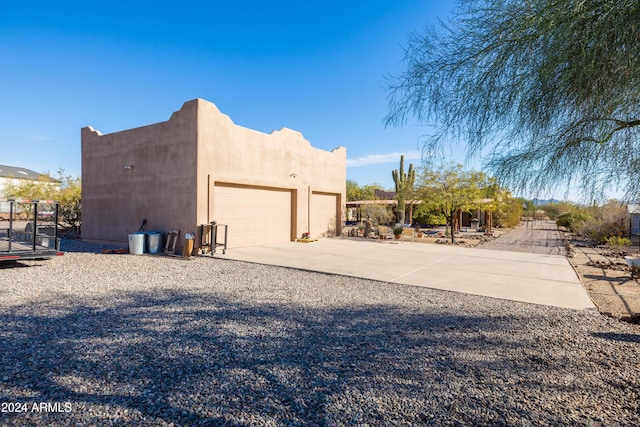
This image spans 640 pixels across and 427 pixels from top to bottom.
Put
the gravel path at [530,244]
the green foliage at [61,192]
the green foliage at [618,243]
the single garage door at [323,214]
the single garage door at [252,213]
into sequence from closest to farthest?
the single garage door at [252,213] → the gravel path at [530,244] → the green foliage at [618,243] → the single garage door at [323,214] → the green foliage at [61,192]

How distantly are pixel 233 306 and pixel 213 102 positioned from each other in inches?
349

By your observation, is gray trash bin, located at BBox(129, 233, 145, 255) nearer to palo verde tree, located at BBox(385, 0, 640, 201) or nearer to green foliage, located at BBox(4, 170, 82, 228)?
green foliage, located at BBox(4, 170, 82, 228)

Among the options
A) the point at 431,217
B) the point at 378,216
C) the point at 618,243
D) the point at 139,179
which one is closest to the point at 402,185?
the point at 378,216

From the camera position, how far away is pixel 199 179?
11.6m

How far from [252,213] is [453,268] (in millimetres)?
8470

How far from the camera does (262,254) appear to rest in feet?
39.4

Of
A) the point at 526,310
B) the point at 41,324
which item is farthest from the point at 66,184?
the point at 526,310

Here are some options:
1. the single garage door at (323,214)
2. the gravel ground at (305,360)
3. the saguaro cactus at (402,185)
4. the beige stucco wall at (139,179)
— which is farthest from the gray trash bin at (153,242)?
the saguaro cactus at (402,185)

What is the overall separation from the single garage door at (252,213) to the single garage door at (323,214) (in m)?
2.11

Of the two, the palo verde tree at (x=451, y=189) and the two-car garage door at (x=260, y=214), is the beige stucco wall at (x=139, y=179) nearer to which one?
the two-car garage door at (x=260, y=214)

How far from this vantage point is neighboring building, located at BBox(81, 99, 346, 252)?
11.9 meters

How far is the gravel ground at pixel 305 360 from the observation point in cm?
268

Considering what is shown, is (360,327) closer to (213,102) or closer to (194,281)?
(194,281)

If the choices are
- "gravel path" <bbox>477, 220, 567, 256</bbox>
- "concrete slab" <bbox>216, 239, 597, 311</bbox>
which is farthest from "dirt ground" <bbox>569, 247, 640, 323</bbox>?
"gravel path" <bbox>477, 220, 567, 256</bbox>
